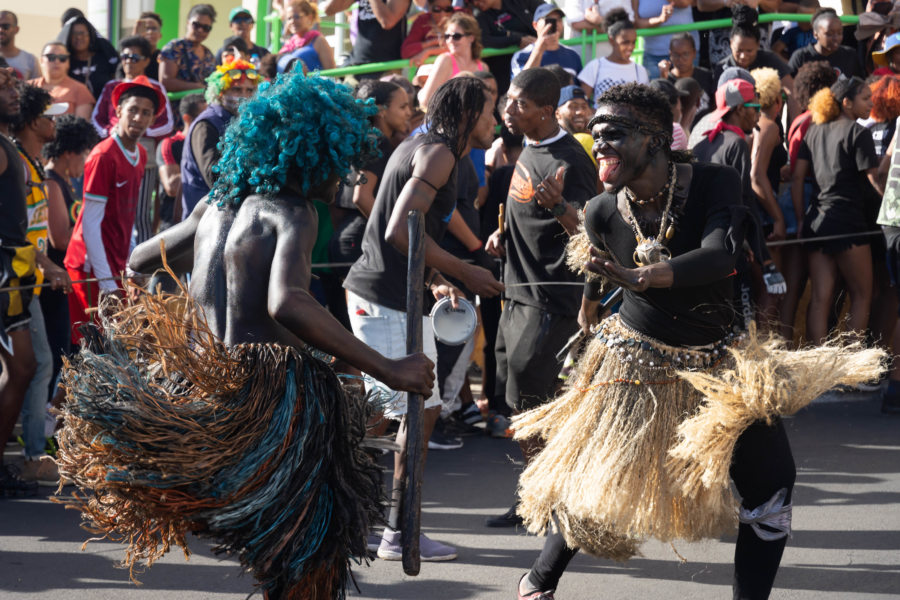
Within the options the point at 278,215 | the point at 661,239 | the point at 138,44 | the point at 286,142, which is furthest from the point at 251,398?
the point at 138,44

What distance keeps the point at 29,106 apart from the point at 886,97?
6.27 meters

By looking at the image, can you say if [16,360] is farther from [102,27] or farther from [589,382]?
[102,27]

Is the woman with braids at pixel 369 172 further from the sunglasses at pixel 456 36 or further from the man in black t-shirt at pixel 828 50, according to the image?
the man in black t-shirt at pixel 828 50

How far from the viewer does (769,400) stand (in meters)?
3.70

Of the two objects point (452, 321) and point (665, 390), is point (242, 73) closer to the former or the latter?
point (452, 321)

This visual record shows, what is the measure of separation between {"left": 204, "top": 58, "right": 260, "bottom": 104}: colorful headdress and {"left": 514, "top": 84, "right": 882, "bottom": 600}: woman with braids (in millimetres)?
3982

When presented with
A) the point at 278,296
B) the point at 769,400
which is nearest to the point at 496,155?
the point at 769,400

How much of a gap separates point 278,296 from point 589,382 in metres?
1.58

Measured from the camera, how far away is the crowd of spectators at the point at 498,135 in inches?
272

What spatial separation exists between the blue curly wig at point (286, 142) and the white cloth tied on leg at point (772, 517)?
6.14 ft

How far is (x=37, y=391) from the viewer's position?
646 centimetres

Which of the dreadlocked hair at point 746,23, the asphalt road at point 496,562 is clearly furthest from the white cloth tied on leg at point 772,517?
the dreadlocked hair at point 746,23

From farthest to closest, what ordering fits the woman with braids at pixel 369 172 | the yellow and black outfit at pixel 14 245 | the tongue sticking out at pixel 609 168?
the woman with braids at pixel 369 172 < the yellow and black outfit at pixel 14 245 < the tongue sticking out at pixel 609 168

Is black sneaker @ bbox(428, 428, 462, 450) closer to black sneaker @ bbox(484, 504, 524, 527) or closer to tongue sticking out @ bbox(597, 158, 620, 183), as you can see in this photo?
black sneaker @ bbox(484, 504, 524, 527)
